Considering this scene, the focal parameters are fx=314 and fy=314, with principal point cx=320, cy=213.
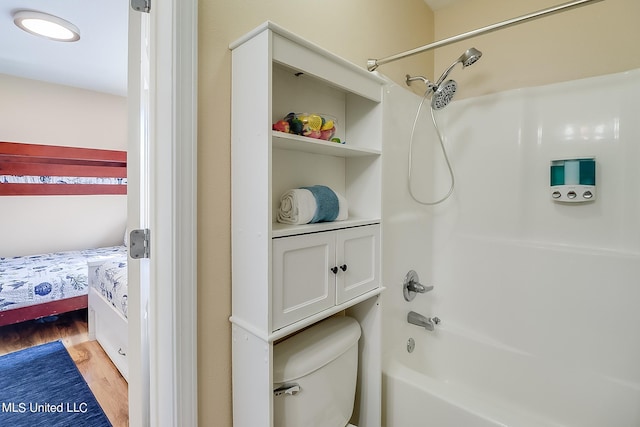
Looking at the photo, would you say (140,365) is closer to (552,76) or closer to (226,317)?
(226,317)

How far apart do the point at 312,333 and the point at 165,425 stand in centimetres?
51

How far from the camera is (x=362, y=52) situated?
1418 mm

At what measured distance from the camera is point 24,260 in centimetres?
310

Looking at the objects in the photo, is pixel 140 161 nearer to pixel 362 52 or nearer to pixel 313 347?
pixel 313 347

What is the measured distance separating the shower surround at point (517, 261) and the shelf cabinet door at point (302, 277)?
55cm

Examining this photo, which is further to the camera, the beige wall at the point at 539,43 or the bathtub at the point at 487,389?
the beige wall at the point at 539,43

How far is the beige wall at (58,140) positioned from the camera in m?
3.09

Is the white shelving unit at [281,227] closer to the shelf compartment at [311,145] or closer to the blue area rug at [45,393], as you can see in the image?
the shelf compartment at [311,145]

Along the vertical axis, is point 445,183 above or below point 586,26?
below

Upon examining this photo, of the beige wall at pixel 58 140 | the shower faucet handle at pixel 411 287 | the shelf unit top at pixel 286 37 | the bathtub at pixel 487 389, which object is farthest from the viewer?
the beige wall at pixel 58 140

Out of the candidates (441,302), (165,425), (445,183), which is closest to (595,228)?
(445,183)

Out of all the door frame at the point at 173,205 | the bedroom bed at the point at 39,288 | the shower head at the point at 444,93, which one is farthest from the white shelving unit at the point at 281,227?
the bedroom bed at the point at 39,288

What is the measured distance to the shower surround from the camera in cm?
143

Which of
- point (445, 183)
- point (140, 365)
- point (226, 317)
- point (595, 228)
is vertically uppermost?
point (445, 183)
